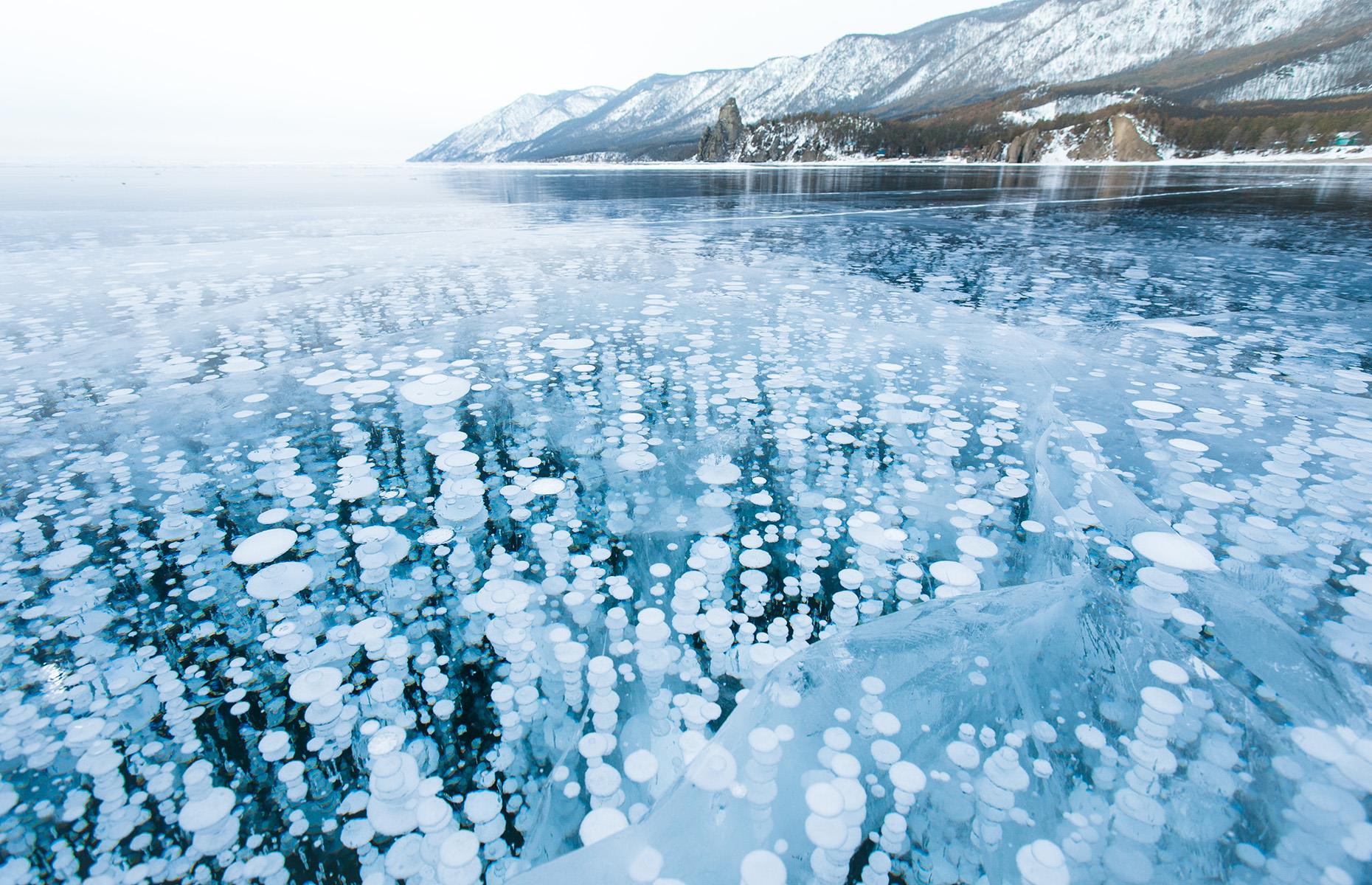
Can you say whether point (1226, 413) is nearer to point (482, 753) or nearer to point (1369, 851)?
Result: point (1369, 851)

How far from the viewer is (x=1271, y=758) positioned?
161 cm

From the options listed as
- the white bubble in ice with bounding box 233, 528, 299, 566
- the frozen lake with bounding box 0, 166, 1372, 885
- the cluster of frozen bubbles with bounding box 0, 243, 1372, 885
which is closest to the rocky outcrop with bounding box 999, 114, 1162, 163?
the frozen lake with bounding box 0, 166, 1372, 885

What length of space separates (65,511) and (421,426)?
153cm

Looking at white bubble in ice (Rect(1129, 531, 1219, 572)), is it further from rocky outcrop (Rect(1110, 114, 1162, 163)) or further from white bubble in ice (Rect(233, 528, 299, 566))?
rocky outcrop (Rect(1110, 114, 1162, 163))

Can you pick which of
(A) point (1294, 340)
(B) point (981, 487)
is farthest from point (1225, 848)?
(A) point (1294, 340)

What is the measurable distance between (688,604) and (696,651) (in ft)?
0.75

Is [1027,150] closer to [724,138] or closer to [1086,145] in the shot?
[1086,145]

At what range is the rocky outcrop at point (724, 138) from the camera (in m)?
108

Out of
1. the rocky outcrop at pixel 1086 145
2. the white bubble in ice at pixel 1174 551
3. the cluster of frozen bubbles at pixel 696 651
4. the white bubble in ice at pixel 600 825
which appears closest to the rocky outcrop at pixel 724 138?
the rocky outcrop at pixel 1086 145

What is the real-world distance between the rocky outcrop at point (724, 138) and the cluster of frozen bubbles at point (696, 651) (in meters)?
115

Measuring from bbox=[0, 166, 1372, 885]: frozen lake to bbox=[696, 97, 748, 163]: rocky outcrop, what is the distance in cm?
11353

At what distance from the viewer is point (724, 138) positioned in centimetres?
10931

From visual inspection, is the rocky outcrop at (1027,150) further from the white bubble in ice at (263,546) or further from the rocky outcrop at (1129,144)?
the white bubble in ice at (263,546)

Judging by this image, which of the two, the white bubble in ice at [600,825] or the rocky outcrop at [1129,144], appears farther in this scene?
the rocky outcrop at [1129,144]
